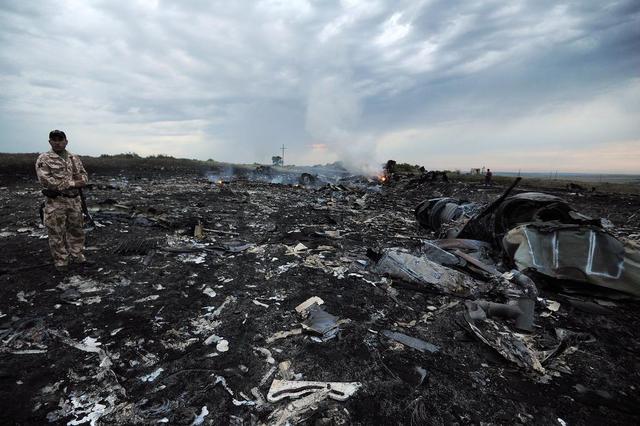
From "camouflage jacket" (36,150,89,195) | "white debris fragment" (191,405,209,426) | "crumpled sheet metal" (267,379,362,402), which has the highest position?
"camouflage jacket" (36,150,89,195)

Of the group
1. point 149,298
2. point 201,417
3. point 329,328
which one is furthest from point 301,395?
point 149,298

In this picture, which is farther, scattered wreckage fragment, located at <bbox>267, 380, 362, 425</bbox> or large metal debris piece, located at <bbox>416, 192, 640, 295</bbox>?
large metal debris piece, located at <bbox>416, 192, 640, 295</bbox>

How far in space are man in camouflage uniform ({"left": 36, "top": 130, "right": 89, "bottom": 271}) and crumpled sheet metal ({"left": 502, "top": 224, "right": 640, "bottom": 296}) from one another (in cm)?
680

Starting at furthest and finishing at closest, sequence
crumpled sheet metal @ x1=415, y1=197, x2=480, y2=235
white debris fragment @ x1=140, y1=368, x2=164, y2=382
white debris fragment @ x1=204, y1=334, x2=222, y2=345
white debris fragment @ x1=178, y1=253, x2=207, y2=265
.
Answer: crumpled sheet metal @ x1=415, y1=197, x2=480, y2=235 < white debris fragment @ x1=178, y1=253, x2=207, y2=265 < white debris fragment @ x1=204, y1=334, x2=222, y2=345 < white debris fragment @ x1=140, y1=368, x2=164, y2=382

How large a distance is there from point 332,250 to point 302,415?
406 cm

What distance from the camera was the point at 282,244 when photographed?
6.50 m

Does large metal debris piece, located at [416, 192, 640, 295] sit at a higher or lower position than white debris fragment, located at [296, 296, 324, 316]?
higher

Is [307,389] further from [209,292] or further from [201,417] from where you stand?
[209,292]

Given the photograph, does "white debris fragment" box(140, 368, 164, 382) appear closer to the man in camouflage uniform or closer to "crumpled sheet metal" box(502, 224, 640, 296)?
the man in camouflage uniform

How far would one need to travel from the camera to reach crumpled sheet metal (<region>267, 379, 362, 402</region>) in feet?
7.75

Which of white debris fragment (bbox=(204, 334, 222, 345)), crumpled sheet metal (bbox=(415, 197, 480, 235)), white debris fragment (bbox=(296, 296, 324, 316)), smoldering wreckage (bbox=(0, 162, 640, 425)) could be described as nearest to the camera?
smoldering wreckage (bbox=(0, 162, 640, 425))

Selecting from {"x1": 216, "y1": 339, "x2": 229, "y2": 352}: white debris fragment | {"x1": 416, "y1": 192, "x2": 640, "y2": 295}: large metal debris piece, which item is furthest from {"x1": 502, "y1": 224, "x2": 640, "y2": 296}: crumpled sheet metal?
{"x1": 216, "y1": 339, "x2": 229, "y2": 352}: white debris fragment

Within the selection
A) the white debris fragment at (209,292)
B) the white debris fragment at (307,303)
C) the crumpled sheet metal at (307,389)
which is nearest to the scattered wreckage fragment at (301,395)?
the crumpled sheet metal at (307,389)

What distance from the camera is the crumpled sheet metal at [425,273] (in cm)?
435
